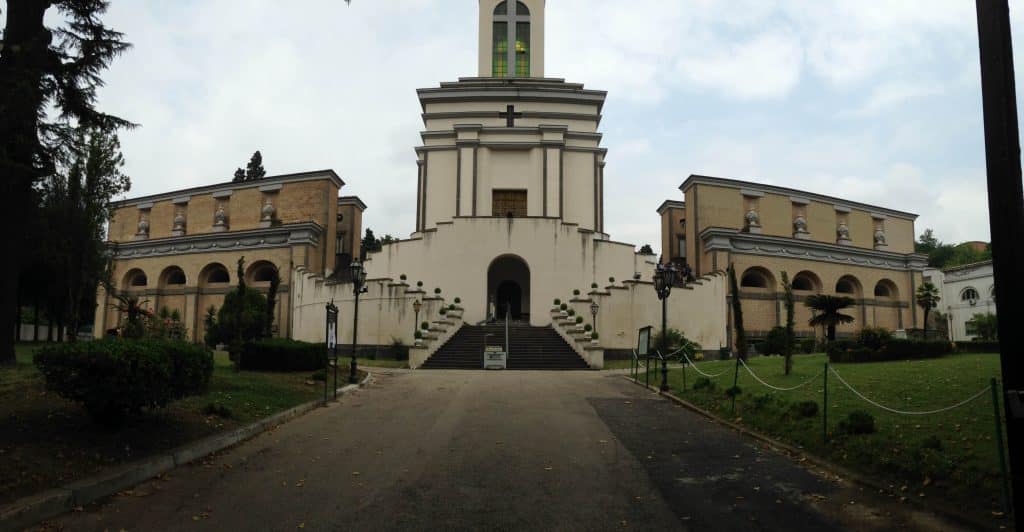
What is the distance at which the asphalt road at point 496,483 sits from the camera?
21.2ft

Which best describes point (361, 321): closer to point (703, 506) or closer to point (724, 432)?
point (724, 432)

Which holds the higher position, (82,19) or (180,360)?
(82,19)

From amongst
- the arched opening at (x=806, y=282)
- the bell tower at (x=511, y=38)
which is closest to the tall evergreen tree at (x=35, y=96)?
the bell tower at (x=511, y=38)

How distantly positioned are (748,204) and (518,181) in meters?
16.3

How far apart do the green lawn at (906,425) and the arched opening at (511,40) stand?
126 feet

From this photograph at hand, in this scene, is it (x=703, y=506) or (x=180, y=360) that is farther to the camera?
(x=180, y=360)

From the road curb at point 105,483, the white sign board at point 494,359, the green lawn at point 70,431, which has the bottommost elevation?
the road curb at point 105,483

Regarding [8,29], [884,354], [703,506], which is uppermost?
[8,29]

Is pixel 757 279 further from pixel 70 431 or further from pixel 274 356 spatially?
pixel 70 431

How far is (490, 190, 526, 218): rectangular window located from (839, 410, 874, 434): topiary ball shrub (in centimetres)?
3567

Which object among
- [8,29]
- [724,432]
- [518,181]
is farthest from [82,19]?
[518,181]

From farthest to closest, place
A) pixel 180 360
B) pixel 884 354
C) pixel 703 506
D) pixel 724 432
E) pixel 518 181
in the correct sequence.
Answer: pixel 518 181, pixel 884 354, pixel 724 432, pixel 180 360, pixel 703 506

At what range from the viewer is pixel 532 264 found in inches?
1479

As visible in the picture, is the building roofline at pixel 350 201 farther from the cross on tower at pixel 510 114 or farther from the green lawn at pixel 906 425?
the green lawn at pixel 906 425
